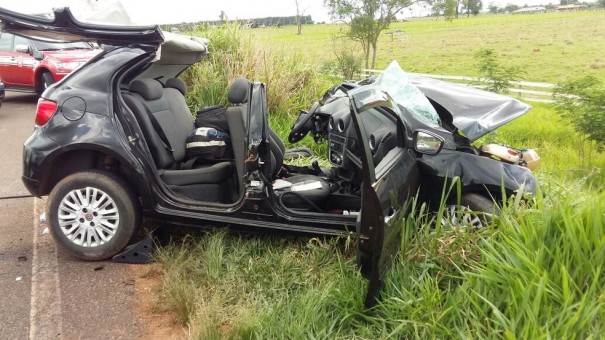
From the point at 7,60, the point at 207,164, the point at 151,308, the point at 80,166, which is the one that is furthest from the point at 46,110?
the point at 7,60

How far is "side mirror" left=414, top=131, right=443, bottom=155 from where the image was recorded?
3.76 m

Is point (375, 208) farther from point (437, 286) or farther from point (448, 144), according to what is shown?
point (448, 144)

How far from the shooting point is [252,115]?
13.0 ft

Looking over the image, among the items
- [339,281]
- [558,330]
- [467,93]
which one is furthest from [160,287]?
[467,93]

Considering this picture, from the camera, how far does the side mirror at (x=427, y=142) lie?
3.76m

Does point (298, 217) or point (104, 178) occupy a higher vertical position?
point (104, 178)

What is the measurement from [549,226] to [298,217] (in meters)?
1.72

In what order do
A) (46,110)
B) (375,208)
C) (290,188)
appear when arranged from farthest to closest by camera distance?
(290,188) → (46,110) → (375,208)

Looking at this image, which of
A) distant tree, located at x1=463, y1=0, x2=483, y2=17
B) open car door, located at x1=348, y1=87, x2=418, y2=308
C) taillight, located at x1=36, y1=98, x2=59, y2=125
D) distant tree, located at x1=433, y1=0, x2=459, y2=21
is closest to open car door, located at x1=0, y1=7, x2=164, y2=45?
taillight, located at x1=36, y1=98, x2=59, y2=125

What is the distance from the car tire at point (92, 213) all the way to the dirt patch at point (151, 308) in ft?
1.01

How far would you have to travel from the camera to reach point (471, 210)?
383 cm

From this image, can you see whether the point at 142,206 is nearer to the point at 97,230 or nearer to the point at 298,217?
the point at 97,230

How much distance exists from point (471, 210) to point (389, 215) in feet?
3.64

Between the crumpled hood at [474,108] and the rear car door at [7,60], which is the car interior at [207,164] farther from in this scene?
the rear car door at [7,60]
